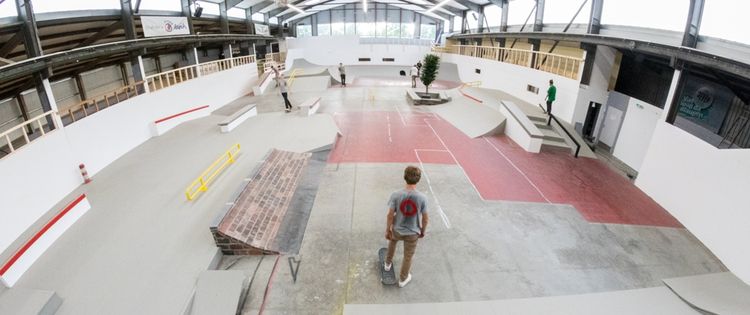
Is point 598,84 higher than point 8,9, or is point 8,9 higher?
point 8,9

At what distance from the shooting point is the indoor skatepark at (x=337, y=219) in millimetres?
4238

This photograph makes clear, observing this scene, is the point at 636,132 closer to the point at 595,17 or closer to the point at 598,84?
the point at 598,84

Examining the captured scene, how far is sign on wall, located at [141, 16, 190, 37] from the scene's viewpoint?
10667 millimetres

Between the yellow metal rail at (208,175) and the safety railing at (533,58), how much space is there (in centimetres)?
1291

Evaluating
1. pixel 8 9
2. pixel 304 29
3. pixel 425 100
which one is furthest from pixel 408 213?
pixel 304 29

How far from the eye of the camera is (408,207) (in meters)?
3.82

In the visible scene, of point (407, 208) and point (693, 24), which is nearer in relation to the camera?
point (407, 208)

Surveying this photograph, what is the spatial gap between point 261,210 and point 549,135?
1068cm

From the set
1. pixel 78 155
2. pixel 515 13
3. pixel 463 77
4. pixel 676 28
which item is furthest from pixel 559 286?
pixel 463 77

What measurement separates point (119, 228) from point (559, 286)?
761cm

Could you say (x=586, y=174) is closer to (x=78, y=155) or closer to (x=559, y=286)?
(x=559, y=286)

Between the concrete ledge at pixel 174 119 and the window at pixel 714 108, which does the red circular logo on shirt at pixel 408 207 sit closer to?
the window at pixel 714 108

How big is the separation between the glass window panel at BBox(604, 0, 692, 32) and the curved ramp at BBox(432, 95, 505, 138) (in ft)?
18.0

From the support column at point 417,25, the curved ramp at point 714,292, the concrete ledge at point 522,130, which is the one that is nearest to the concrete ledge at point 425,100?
the concrete ledge at point 522,130
